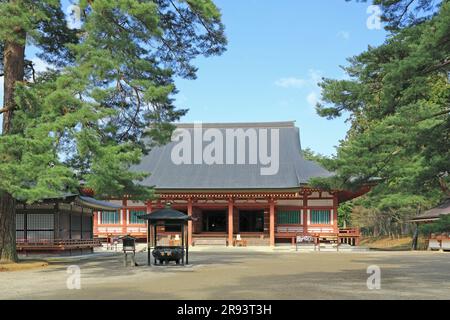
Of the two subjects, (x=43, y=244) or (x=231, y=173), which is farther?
(x=231, y=173)

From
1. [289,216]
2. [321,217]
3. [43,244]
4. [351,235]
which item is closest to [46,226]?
[43,244]

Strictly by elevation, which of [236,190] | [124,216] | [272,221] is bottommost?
[272,221]

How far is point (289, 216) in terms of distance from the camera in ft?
124

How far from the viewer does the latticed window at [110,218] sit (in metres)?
39.5

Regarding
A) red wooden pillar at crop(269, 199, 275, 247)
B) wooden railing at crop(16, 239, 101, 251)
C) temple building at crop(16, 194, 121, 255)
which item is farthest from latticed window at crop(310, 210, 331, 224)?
wooden railing at crop(16, 239, 101, 251)

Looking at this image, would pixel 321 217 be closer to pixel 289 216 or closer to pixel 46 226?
pixel 289 216

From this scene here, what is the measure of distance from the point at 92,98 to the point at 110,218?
25.2m

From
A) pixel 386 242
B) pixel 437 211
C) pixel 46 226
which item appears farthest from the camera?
pixel 386 242

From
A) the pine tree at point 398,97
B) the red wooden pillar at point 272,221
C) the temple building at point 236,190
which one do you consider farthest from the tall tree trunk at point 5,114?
the red wooden pillar at point 272,221

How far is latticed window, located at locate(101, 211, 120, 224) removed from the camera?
39.5 meters

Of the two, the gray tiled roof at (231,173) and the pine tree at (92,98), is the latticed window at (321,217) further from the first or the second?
the pine tree at (92,98)

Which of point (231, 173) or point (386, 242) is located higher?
point (231, 173)
